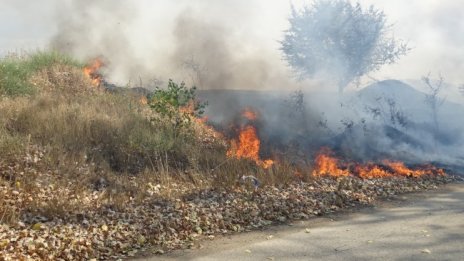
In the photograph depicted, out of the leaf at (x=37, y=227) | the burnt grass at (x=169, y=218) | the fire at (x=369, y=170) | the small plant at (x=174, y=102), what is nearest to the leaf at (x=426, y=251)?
the burnt grass at (x=169, y=218)

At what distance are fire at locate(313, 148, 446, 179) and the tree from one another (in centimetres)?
924

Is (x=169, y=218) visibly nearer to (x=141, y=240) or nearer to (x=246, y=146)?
(x=141, y=240)

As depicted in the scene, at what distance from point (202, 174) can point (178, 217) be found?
2594 mm

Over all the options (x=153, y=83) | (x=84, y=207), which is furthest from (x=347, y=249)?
(x=153, y=83)

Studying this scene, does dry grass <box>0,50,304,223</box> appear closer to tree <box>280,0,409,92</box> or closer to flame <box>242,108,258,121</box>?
flame <box>242,108,258,121</box>

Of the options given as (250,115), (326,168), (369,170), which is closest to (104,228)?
(326,168)

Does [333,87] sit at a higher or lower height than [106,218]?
higher

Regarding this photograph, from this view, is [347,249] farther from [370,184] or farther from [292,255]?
[370,184]

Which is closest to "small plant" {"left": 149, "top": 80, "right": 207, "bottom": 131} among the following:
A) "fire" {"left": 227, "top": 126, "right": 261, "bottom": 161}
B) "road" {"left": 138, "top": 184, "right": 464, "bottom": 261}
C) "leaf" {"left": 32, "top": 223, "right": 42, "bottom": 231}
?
"fire" {"left": 227, "top": 126, "right": 261, "bottom": 161}

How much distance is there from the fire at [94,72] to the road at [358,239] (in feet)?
40.4

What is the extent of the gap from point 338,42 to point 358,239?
1622 centimetres

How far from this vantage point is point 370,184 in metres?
11.2

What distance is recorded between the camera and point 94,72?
20297 millimetres

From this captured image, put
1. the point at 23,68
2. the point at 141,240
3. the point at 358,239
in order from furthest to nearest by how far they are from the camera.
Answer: the point at 23,68 → the point at 358,239 → the point at 141,240
